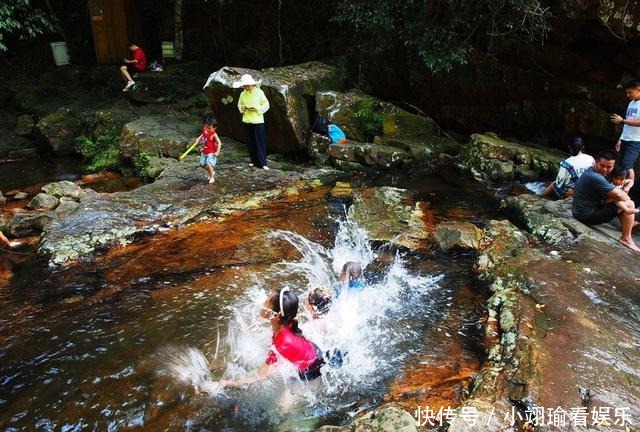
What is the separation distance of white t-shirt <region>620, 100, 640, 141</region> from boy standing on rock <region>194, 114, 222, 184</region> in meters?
6.57

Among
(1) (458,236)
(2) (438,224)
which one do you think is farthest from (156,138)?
(1) (458,236)

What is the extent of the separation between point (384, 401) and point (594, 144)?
27.5ft

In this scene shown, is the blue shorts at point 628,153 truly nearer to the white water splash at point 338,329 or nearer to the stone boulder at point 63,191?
the white water splash at point 338,329

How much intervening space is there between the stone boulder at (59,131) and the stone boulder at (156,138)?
2.43 metres

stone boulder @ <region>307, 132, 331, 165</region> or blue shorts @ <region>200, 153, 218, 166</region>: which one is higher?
blue shorts @ <region>200, 153, 218, 166</region>

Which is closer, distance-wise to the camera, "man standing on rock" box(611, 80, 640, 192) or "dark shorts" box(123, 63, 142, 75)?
"man standing on rock" box(611, 80, 640, 192)

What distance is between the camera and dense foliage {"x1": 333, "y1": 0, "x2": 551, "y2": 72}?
32.0 feet

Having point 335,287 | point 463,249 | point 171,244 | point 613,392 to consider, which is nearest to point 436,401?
point 613,392

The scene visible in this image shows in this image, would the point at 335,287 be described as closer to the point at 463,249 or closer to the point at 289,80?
the point at 463,249

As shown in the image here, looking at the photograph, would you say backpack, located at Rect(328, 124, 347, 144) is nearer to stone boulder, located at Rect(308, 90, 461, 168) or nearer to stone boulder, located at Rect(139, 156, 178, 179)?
stone boulder, located at Rect(308, 90, 461, 168)

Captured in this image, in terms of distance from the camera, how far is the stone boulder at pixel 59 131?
13.1 m

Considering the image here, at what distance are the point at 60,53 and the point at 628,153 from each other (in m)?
17.2

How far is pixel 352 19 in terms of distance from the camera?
11289 mm

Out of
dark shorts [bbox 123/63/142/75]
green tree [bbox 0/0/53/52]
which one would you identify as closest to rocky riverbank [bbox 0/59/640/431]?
dark shorts [bbox 123/63/142/75]
